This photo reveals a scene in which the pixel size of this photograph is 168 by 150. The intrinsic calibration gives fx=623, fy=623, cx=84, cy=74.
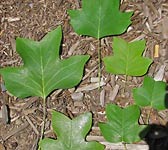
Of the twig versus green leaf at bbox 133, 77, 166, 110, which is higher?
green leaf at bbox 133, 77, 166, 110

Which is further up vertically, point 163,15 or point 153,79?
point 163,15

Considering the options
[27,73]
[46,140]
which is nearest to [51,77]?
[27,73]

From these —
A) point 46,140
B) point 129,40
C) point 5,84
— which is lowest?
point 46,140

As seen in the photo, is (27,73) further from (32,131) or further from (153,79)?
(153,79)

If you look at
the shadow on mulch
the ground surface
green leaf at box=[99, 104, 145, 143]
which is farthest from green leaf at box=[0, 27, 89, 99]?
the shadow on mulch

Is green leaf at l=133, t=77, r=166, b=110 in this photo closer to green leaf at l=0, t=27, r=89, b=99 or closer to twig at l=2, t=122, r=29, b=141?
green leaf at l=0, t=27, r=89, b=99

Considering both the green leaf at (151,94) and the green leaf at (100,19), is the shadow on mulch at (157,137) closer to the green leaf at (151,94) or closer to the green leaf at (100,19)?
the green leaf at (151,94)
